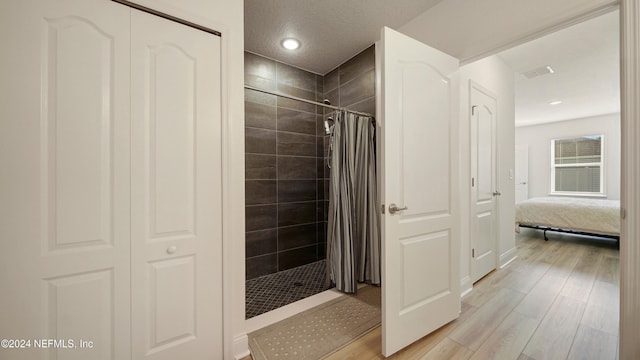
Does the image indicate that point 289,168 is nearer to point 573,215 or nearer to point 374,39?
point 374,39

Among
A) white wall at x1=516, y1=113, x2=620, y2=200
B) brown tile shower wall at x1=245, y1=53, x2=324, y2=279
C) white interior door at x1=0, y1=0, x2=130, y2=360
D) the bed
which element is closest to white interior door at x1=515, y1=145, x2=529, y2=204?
white wall at x1=516, y1=113, x2=620, y2=200

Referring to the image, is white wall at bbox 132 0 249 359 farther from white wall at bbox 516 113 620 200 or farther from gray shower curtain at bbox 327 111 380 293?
white wall at bbox 516 113 620 200

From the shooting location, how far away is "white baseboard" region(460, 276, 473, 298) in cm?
225

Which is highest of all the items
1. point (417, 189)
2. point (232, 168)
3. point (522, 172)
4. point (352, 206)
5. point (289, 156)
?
point (289, 156)

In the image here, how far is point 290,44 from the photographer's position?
8.42 ft

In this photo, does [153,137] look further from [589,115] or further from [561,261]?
[589,115]

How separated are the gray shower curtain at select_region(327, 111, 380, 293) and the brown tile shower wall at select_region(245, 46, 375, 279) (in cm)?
48

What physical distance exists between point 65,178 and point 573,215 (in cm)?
627

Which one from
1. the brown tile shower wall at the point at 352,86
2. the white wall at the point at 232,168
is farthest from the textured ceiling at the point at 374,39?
the white wall at the point at 232,168

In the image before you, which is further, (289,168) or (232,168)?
(289,168)

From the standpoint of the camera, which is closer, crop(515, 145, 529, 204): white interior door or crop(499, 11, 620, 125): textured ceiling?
crop(499, 11, 620, 125): textured ceiling

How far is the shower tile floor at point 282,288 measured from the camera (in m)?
2.19

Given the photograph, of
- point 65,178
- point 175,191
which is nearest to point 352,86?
point 175,191

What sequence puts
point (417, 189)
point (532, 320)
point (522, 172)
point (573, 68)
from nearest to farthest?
point (417, 189)
point (532, 320)
point (573, 68)
point (522, 172)
